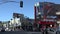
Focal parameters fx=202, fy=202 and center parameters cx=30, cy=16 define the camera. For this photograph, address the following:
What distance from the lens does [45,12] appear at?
74.4 metres

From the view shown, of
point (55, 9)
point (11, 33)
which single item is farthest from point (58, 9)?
point (11, 33)

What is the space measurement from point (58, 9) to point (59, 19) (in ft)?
20.7

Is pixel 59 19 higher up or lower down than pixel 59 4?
lower down

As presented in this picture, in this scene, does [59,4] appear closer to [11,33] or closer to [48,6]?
[48,6]

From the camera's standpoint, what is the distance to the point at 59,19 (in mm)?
80062

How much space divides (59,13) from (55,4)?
17.2 ft

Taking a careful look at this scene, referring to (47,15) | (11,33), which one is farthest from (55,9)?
(11,33)

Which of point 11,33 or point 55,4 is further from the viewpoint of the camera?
point 55,4

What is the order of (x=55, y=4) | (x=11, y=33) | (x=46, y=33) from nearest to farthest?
(x=46, y=33), (x=11, y=33), (x=55, y=4)

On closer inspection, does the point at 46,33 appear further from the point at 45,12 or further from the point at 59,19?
the point at 59,19

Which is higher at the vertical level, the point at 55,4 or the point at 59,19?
the point at 55,4

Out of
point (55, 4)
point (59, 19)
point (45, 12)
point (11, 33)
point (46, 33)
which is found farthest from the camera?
point (55, 4)

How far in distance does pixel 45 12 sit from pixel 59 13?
9994 millimetres

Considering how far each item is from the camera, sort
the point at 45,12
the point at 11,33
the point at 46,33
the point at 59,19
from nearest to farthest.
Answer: the point at 46,33 < the point at 11,33 < the point at 45,12 < the point at 59,19
